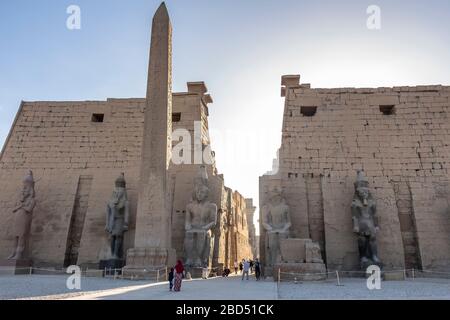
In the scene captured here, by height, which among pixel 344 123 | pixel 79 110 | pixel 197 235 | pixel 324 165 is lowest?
pixel 197 235

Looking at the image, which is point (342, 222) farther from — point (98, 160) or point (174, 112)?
point (98, 160)

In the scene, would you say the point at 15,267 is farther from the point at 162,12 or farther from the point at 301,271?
the point at 162,12

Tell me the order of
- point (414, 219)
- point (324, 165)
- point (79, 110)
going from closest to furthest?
point (414, 219), point (324, 165), point (79, 110)

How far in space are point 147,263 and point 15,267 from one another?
3.92m

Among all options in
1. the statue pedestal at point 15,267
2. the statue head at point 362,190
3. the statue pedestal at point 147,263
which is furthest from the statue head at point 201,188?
the statue pedestal at point 15,267

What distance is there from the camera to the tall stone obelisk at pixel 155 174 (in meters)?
7.94

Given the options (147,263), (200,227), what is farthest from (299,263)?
(147,263)

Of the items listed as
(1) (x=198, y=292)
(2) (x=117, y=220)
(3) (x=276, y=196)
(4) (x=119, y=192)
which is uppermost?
(4) (x=119, y=192)

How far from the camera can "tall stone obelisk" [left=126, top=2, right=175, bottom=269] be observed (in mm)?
7938

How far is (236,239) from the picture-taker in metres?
14.9

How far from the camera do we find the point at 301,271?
792 cm

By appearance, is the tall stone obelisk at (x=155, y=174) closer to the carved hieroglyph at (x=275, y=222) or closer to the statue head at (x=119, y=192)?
the statue head at (x=119, y=192)
